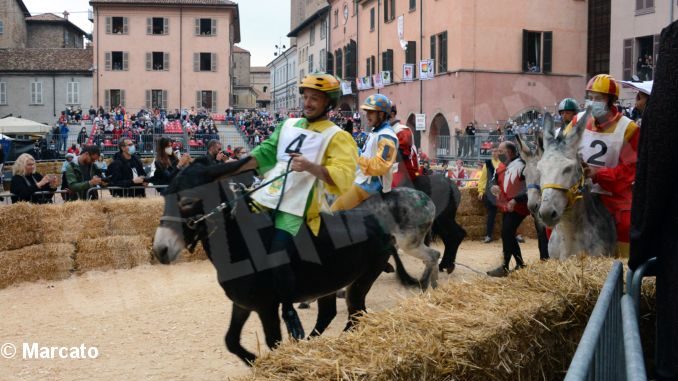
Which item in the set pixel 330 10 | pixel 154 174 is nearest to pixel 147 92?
pixel 330 10

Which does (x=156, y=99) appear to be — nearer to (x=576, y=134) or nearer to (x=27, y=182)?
(x=27, y=182)

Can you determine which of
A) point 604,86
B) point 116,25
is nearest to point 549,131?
point 604,86

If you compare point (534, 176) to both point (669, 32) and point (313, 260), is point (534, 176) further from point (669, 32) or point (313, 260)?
point (669, 32)

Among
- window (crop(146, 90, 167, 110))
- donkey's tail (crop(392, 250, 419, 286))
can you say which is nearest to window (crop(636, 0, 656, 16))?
donkey's tail (crop(392, 250, 419, 286))

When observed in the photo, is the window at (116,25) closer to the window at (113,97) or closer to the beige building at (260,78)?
the window at (113,97)

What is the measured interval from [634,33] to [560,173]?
33.1 m

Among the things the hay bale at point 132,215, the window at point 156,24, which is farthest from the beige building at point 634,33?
the window at point 156,24

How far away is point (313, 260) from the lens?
572 centimetres

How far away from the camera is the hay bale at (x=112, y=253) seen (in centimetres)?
1195

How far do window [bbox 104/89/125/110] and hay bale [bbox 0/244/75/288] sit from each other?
5596 centimetres

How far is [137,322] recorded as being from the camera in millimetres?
8617

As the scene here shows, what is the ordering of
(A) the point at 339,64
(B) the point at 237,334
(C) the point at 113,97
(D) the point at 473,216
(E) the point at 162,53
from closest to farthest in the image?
(B) the point at 237,334, (D) the point at 473,216, (A) the point at 339,64, (C) the point at 113,97, (E) the point at 162,53

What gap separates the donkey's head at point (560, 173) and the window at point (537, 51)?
118ft

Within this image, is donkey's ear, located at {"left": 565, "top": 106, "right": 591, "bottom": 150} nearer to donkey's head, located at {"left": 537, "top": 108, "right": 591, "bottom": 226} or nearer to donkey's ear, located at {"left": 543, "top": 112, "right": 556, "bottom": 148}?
donkey's head, located at {"left": 537, "top": 108, "right": 591, "bottom": 226}
